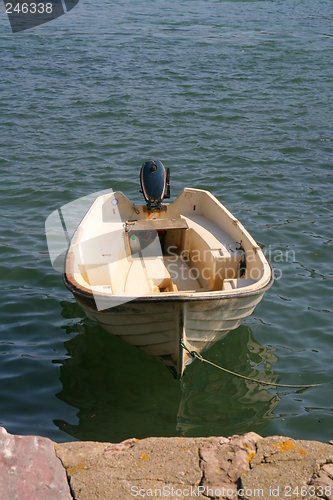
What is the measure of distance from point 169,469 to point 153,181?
5.57m

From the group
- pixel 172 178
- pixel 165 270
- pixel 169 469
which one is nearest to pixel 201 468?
pixel 169 469

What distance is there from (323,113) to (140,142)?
5.54 m

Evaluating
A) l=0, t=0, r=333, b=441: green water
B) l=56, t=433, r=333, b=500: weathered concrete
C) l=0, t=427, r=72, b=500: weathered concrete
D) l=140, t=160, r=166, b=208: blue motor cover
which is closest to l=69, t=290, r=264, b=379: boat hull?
l=0, t=0, r=333, b=441: green water

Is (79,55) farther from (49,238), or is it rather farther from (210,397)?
(210,397)

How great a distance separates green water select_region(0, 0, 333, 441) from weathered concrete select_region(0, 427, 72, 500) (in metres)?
1.63

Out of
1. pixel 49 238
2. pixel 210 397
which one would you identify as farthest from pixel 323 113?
pixel 210 397

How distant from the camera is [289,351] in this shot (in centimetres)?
693

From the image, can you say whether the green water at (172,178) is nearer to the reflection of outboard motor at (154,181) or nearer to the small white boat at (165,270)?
the small white boat at (165,270)

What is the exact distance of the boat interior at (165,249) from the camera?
23.5 feet

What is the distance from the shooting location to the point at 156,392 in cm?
625

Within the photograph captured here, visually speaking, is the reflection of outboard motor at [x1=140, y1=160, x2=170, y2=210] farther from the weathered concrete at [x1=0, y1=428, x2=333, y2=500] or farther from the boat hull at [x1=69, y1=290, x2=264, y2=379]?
the weathered concrete at [x1=0, y1=428, x2=333, y2=500]

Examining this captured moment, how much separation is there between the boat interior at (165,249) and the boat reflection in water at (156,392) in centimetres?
82

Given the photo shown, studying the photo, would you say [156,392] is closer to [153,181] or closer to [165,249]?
[165,249]

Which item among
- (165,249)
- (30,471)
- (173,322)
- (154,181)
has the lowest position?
(165,249)
